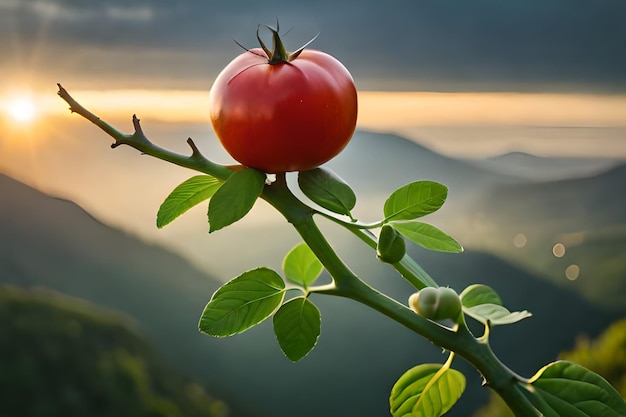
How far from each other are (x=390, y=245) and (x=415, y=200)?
3cm

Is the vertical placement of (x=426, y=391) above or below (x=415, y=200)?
below

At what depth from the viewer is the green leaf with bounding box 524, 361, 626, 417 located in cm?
43

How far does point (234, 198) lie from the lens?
1.30ft

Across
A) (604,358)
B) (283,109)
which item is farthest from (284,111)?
(604,358)

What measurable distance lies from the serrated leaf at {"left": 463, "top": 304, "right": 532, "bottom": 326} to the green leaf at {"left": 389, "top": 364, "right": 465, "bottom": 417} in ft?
0.13

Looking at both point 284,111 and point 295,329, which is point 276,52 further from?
point 295,329

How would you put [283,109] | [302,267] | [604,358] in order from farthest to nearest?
1. [604,358]
2. [302,267]
3. [283,109]

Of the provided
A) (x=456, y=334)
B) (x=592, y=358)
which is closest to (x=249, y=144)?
(x=456, y=334)

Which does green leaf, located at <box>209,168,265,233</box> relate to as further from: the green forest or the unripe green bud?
the green forest

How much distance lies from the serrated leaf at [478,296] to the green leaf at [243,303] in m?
0.13

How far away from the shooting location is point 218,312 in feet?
1.40

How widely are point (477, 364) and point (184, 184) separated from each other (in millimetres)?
196

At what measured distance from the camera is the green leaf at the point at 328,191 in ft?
1.39

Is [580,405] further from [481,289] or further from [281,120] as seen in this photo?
[281,120]
